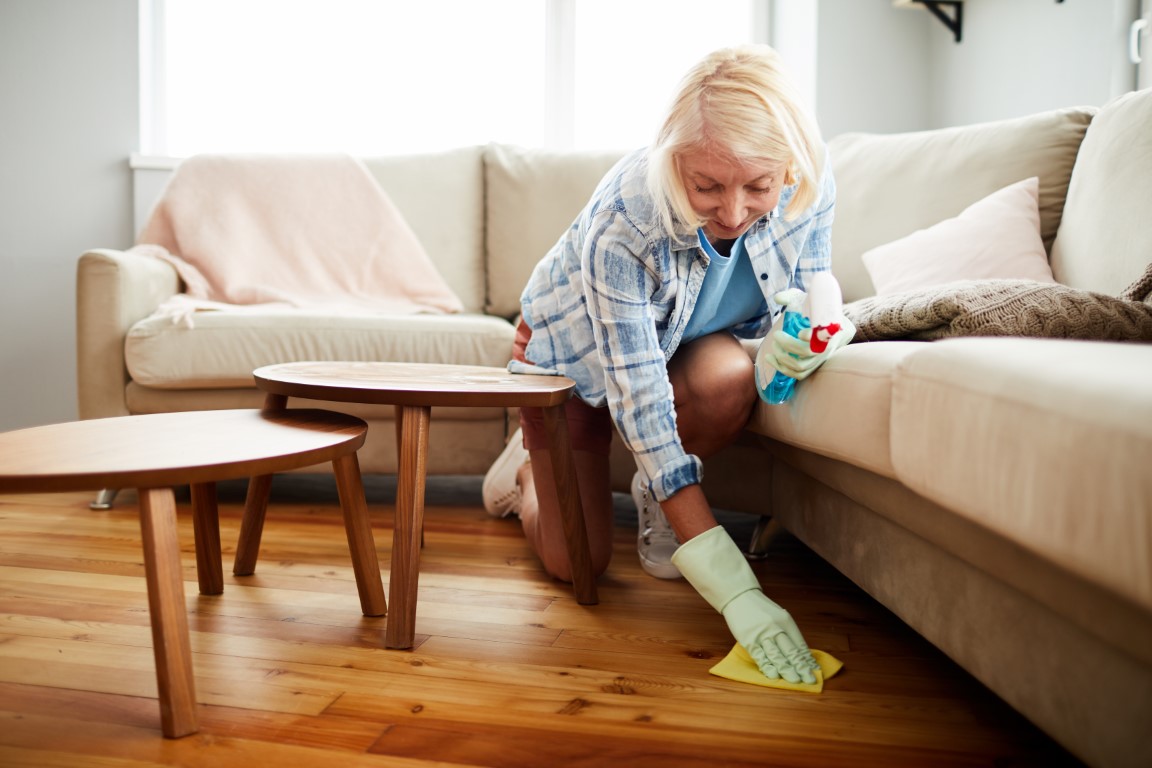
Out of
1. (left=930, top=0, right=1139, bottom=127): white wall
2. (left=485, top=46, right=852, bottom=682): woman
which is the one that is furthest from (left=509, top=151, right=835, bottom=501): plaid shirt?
(left=930, top=0, right=1139, bottom=127): white wall

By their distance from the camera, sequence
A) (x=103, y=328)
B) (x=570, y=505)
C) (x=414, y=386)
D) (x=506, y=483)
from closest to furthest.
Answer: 1. (x=414, y=386)
2. (x=570, y=505)
3. (x=506, y=483)
4. (x=103, y=328)

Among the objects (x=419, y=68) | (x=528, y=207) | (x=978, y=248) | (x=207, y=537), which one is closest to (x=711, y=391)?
(x=978, y=248)

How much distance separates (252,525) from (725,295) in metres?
0.82

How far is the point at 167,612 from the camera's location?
0.87m

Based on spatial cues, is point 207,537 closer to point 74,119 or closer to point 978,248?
point 978,248

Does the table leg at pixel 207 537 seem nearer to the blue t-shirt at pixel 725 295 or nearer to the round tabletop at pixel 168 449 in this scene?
the round tabletop at pixel 168 449

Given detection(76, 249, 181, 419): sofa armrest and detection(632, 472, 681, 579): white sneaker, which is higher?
Result: detection(76, 249, 181, 419): sofa armrest

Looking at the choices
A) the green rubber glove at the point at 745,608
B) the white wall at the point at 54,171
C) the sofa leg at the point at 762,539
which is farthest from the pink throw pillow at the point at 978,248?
the white wall at the point at 54,171

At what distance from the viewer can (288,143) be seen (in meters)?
3.11

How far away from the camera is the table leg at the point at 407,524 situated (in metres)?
1.12

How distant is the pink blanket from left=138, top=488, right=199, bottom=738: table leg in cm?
153

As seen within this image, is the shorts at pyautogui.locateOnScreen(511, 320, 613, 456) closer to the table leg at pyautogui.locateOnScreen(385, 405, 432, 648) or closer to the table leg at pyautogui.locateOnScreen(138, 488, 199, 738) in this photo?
the table leg at pyautogui.locateOnScreen(385, 405, 432, 648)

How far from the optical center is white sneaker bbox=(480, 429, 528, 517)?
1.87m

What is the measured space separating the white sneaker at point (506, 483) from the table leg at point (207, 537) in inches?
25.8
